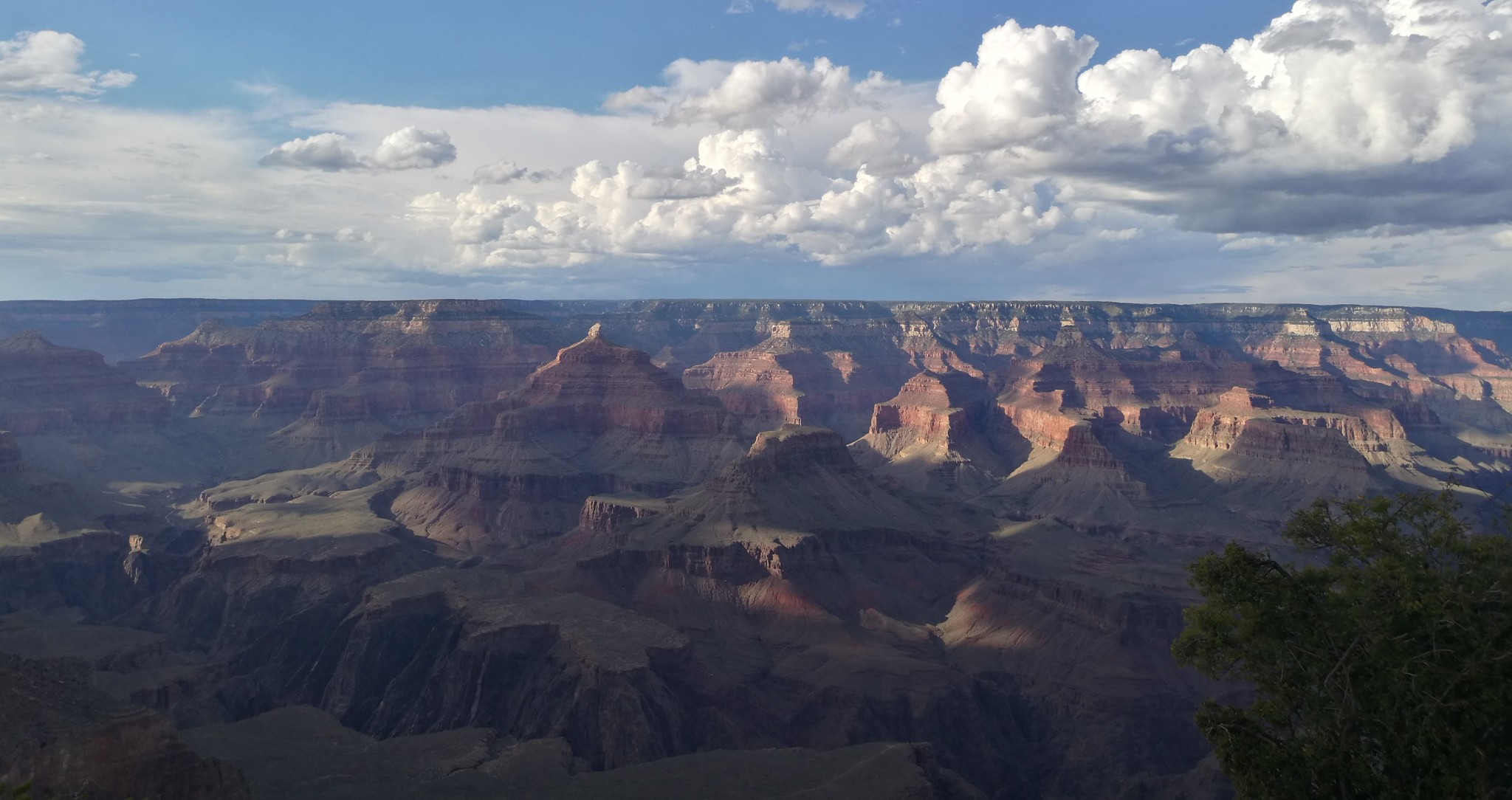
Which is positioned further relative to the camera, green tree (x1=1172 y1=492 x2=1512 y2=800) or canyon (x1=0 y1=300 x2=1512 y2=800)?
canyon (x1=0 y1=300 x2=1512 y2=800)

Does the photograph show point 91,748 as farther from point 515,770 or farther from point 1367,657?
point 1367,657

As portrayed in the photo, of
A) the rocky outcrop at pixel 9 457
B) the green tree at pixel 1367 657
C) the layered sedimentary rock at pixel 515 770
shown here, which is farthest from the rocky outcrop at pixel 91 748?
the rocky outcrop at pixel 9 457

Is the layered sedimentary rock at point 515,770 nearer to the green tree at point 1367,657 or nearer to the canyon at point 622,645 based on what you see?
the canyon at point 622,645

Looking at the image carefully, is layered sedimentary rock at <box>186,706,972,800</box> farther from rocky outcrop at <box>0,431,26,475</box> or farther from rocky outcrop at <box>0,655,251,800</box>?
rocky outcrop at <box>0,431,26,475</box>

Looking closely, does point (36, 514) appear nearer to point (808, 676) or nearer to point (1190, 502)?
point (808, 676)

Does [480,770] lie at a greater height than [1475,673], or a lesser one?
lesser

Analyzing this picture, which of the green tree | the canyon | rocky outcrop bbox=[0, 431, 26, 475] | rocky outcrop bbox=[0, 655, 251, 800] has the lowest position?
the canyon

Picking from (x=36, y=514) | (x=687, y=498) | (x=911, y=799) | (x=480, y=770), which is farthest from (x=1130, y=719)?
(x=36, y=514)

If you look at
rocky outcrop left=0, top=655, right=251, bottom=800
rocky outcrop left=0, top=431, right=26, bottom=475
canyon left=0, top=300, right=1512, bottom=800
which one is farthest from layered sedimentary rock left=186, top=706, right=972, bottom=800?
rocky outcrop left=0, top=431, right=26, bottom=475
